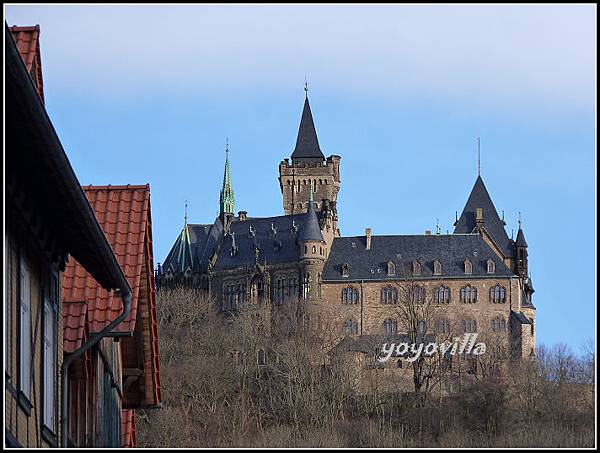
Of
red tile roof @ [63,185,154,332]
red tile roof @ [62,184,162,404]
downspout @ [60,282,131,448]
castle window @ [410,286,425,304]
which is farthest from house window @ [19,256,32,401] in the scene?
castle window @ [410,286,425,304]

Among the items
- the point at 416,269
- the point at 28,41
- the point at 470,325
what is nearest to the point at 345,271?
the point at 416,269

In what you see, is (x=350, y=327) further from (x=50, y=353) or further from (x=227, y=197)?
(x=50, y=353)

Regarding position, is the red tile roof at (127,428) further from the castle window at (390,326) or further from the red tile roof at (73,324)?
the castle window at (390,326)

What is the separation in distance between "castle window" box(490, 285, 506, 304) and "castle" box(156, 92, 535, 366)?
0.23 ft

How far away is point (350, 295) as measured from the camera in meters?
134

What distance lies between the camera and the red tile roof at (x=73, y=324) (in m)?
17.2

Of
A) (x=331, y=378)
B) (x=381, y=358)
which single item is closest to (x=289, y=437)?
(x=331, y=378)

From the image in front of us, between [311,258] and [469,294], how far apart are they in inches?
451

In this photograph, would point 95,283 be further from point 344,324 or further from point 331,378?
point 344,324

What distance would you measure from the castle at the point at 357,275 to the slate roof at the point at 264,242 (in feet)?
0.24

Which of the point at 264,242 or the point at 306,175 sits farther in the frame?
the point at 306,175

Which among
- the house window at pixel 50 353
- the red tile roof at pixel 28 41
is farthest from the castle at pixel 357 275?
the house window at pixel 50 353

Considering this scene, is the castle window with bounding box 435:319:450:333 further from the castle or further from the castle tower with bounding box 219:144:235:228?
the castle tower with bounding box 219:144:235:228

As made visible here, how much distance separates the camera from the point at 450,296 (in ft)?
438
